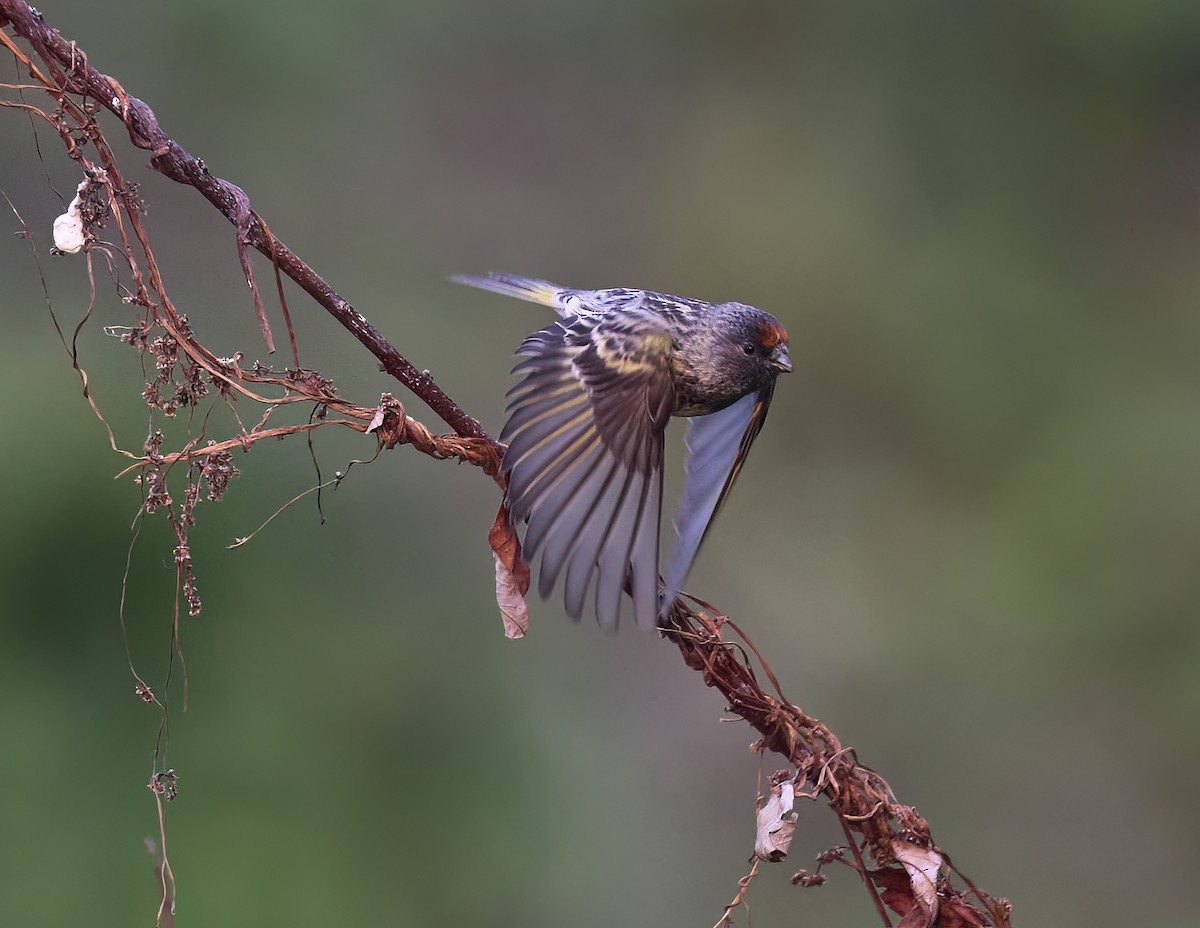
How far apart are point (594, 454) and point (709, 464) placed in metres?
0.33

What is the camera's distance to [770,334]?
6.30ft

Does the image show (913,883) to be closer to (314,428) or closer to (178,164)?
(314,428)

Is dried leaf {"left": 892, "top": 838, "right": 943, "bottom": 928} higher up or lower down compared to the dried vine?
lower down

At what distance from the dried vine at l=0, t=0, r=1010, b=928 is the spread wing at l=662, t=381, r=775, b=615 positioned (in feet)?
0.91

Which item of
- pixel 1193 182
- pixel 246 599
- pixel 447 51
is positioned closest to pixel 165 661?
pixel 246 599

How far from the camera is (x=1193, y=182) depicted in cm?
434

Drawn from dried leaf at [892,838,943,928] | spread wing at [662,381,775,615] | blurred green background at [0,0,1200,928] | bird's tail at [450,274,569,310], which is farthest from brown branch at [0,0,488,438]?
blurred green background at [0,0,1200,928]

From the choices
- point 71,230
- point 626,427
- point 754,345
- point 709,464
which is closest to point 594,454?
point 626,427

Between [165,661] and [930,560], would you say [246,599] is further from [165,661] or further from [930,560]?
[930,560]

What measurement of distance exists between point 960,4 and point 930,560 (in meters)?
2.18

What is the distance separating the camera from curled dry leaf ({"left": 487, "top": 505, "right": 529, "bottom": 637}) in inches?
49.9

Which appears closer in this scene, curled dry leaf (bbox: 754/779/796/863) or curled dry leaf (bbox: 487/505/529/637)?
curled dry leaf (bbox: 754/779/796/863)

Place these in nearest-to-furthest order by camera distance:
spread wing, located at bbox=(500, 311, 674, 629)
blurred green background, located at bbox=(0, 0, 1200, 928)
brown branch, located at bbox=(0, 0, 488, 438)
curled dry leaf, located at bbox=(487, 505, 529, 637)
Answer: brown branch, located at bbox=(0, 0, 488, 438), curled dry leaf, located at bbox=(487, 505, 529, 637), spread wing, located at bbox=(500, 311, 674, 629), blurred green background, located at bbox=(0, 0, 1200, 928)

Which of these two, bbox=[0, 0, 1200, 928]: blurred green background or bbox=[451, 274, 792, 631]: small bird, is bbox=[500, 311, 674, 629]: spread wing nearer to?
bbox=[451, 274, 792, 631]: small bird
